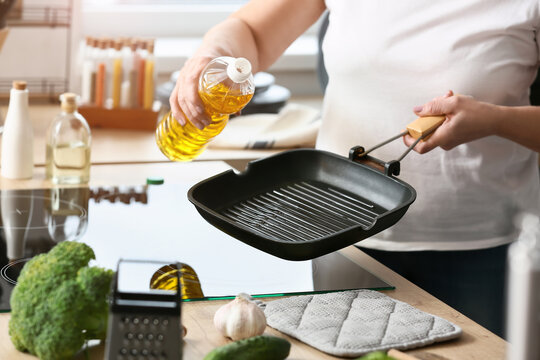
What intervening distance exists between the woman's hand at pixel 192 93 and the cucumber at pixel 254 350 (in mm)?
585

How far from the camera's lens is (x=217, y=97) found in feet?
4.58

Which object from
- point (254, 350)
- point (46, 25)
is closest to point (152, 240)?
point (254, 350)

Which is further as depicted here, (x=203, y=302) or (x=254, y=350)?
(x=203, y=302)

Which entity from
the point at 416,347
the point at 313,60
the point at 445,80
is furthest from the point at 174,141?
the point at 313,60

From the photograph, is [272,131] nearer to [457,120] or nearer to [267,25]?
[267,25]

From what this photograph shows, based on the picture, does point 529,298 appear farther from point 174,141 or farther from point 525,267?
point 174,141

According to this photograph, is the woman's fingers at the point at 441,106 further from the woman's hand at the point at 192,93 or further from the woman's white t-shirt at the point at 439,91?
the woman's hand at the point at 192,93

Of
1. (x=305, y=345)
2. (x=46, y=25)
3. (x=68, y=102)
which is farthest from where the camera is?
(x=46, y=25)

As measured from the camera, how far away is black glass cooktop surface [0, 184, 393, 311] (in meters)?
1.19

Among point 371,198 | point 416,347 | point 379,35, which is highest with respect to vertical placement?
point 379,35

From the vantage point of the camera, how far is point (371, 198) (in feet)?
4.40

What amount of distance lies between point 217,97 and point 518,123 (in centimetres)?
51

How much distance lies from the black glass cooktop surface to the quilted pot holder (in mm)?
71

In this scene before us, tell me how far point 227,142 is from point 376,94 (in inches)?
24.7
